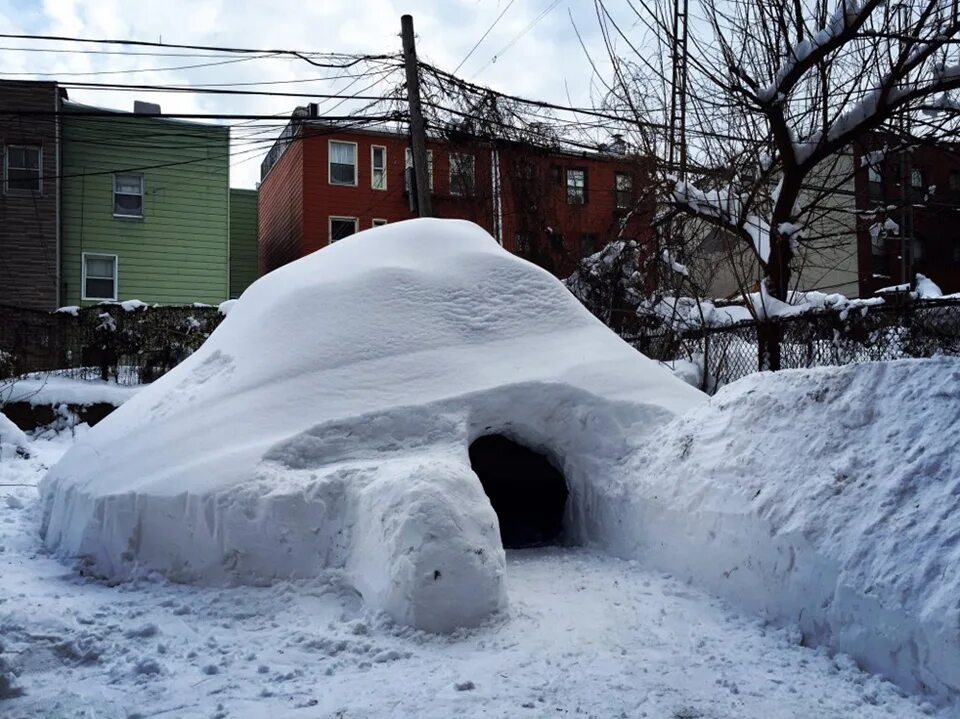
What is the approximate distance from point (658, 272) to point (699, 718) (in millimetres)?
8911

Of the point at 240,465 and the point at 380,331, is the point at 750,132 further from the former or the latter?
Answer: the point at 240,465

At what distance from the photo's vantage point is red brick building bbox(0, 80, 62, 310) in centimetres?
1708

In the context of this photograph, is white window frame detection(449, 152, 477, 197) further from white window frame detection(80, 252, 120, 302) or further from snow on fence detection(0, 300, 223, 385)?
white window frame detection(80, 252, 120, 302)

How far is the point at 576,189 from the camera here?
17016 millimetres

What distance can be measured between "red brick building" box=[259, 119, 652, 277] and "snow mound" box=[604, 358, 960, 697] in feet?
18.5

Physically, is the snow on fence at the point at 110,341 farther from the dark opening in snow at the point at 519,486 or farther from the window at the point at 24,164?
the dark opening in snow at the point at 519,486

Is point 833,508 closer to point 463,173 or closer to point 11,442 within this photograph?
point 11,442

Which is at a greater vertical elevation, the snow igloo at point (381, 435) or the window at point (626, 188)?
the window at point (626, 188)

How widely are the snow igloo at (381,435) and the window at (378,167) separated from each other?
46.4ft

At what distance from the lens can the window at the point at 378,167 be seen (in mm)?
20828

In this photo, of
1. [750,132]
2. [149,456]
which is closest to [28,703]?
[149,456]

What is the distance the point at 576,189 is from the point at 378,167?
21.3 feet

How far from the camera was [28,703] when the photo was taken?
3.03m

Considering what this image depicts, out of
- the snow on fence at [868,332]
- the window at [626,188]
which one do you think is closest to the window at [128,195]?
the window at [626,188]
